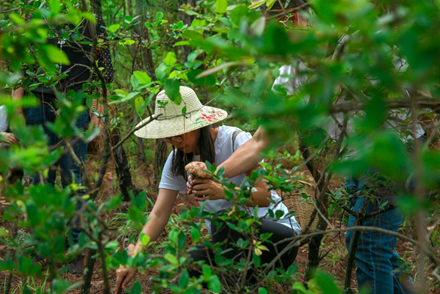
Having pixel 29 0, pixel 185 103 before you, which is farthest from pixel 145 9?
pixel 185 103

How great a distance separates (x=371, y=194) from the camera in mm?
1858

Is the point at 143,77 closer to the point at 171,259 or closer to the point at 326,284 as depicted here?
the point at 171,259

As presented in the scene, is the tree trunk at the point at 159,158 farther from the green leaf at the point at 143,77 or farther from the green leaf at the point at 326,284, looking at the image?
the green leaf at the point at 326,284

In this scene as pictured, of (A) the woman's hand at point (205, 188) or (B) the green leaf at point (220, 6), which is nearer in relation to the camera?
(B) the green leaf at point (220, 6)

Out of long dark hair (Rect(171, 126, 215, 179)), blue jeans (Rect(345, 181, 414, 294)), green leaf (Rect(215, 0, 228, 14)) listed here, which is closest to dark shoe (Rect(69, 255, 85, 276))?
long dark hair (Rect(171, 126, 215, 179))

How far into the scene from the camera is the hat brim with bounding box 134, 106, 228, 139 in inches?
82.6

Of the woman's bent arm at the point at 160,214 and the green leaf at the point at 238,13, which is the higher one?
the green leaf at the point at 238,13

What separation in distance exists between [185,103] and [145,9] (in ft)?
5.56

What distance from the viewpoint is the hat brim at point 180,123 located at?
2098 mm

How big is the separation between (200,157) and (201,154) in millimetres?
17

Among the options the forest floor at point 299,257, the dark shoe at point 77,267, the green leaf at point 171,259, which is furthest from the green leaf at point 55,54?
the dark shoe at point 77,267

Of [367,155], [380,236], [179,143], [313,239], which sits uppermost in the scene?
[367,155]

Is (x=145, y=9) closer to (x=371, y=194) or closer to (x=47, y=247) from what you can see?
(x=371, y=194)

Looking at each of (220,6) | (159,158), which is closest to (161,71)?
(220,6)
